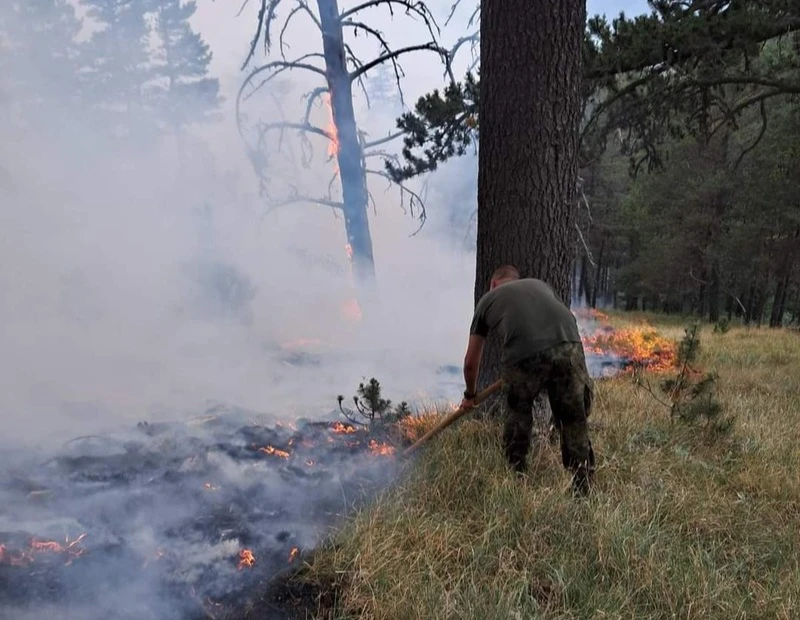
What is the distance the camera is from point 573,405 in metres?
3.11

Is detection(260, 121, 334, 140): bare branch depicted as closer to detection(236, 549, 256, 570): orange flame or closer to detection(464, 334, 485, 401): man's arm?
detection(464, 334, 485, 401): man's arm

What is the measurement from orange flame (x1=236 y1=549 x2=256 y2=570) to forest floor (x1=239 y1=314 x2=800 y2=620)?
0.29m

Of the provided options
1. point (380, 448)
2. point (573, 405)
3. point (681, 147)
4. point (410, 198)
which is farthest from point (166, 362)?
point (681, 147)

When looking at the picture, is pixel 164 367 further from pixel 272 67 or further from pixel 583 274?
pixel 583 274

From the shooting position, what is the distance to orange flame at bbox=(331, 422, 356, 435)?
4.47m

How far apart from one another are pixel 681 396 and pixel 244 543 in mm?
4028

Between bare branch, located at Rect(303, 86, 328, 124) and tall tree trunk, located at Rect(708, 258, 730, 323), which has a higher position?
bare branch, located at Rect(303, 86, 328, 124)

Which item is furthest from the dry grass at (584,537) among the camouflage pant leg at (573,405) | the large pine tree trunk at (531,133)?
the large pine tree trunk at (531,133)

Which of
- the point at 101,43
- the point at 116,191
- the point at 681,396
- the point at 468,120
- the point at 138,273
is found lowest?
the point at 681,396

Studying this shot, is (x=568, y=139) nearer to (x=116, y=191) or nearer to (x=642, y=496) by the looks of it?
(x=642, y=496)

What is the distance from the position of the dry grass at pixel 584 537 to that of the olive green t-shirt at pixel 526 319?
749mm

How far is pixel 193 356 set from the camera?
5488 mm

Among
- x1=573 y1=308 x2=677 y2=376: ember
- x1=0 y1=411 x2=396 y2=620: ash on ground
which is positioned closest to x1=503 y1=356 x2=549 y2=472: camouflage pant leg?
x1=0 y1=411 x2=396 y2=620: ash on ground

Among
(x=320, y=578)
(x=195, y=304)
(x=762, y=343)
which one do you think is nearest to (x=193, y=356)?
(x=195, y=304)
